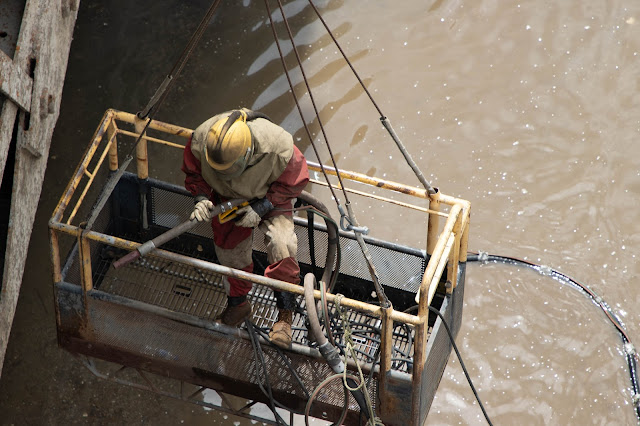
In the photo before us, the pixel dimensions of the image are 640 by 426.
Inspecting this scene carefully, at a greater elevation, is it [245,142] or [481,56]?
[481,56]

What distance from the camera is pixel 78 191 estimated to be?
10.5 metres

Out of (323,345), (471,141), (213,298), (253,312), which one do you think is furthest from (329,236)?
(471,141)

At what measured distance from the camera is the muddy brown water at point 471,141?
9258 millimetres

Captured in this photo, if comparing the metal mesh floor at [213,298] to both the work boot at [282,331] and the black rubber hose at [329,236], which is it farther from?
the black rubber hose at [329,236]

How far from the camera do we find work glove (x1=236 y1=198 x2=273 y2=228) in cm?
601

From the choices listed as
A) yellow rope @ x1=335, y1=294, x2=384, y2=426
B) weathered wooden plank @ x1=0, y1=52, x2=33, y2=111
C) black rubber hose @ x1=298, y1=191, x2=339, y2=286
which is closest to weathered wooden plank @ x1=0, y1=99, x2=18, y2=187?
weathered wooden plank @ x1=0, y1=52, x2=33, y2=111

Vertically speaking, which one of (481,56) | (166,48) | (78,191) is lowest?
(78,191)

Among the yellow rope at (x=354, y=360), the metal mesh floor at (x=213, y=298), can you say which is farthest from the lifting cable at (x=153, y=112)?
the yellow rope at (x=354, y=360)

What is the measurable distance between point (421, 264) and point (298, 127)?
3972 millimetres

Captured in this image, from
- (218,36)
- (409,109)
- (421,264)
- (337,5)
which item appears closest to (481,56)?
(409,109)

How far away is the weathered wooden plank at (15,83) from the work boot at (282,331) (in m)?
2.24

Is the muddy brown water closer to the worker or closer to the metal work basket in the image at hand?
the metal work basket

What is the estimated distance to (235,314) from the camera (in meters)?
6.38

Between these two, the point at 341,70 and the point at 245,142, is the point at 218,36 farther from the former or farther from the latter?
the point at 245,142
